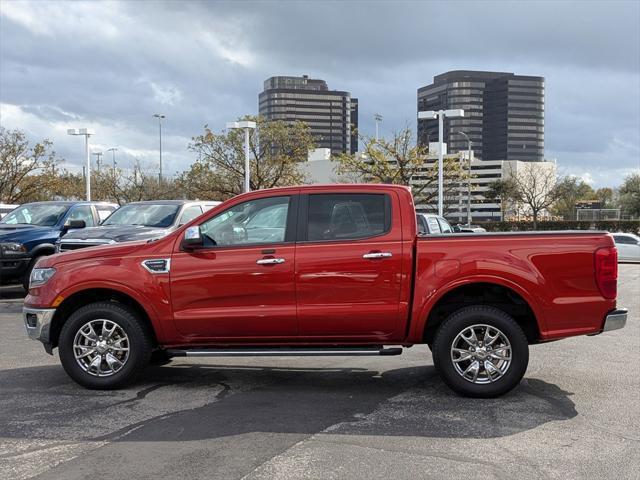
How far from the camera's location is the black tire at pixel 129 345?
6082 mm

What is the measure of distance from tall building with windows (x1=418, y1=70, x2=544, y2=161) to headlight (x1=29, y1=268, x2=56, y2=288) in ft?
447

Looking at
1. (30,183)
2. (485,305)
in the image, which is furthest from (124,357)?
(30,183)

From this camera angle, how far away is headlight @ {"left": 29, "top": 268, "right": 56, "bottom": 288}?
6.28 meters

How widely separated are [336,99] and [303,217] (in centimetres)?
13048

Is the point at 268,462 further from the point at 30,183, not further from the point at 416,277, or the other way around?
the point at 30,183

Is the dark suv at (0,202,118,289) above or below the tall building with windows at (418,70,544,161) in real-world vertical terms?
below

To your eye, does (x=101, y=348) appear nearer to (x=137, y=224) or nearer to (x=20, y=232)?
(x=137, y=224)

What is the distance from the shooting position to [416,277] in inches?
230

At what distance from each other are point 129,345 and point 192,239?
1.19m

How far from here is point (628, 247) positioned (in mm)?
28750

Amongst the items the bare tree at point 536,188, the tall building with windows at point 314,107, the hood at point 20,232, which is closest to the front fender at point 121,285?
the hood at point 20,232

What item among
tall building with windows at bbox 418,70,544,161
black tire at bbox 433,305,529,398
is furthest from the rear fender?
tall building with windows at bbox 418,70,544,161

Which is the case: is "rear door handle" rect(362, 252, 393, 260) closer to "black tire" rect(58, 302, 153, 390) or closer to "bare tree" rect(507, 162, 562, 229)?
"black tire" rect(58, 302, 153, 390)

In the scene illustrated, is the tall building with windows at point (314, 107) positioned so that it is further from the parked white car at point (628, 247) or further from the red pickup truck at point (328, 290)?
the red pickup truck at point (328, 290)
